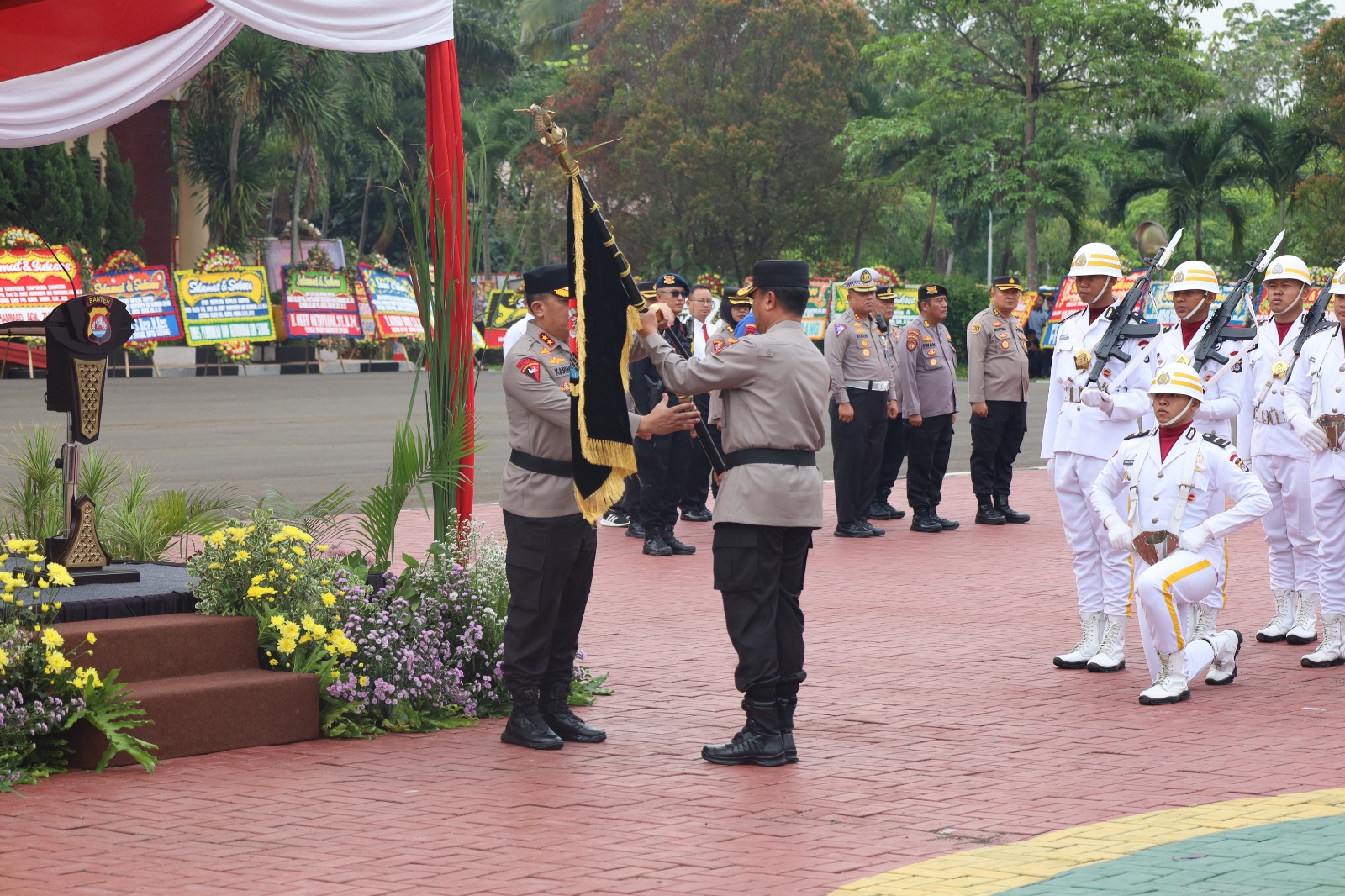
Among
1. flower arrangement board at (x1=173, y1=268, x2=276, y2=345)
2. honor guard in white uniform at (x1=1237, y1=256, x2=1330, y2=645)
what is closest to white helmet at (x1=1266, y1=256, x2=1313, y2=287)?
honor guard in white uniform at (x1=1237, y1=256, x2=1330, y2=645)

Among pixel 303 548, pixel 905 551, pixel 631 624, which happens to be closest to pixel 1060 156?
pixel 905 551

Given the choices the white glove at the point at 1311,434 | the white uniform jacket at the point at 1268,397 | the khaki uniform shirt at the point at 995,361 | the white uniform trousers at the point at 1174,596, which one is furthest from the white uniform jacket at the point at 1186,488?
the khaki uniform shirt at the point at 995,361

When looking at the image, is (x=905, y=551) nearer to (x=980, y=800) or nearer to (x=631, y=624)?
(x=631, y=624)

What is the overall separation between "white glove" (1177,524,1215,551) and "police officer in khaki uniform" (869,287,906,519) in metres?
6.73

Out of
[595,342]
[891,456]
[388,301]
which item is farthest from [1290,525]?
[388,301]

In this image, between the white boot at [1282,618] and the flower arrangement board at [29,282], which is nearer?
the white boot at [1282,618]

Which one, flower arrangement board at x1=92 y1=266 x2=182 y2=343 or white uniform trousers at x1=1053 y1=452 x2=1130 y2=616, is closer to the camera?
white uniform trousers at x1=1053 y1=452 x2=1130 y2=616

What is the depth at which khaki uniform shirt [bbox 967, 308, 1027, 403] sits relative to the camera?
15.1m

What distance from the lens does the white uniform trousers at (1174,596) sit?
782 centimetres

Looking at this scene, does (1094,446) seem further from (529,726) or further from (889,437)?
(889,437)

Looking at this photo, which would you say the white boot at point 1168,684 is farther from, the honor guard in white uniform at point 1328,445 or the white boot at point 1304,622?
the white boot at point 1304,622

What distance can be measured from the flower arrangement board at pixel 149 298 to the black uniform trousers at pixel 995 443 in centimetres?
2191

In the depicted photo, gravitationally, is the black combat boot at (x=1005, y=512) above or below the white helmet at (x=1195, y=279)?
below

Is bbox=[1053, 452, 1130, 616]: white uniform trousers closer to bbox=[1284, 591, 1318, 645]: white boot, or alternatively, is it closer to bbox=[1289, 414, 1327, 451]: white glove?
bbox=[1289, 414, 1327, 451]: white glove
